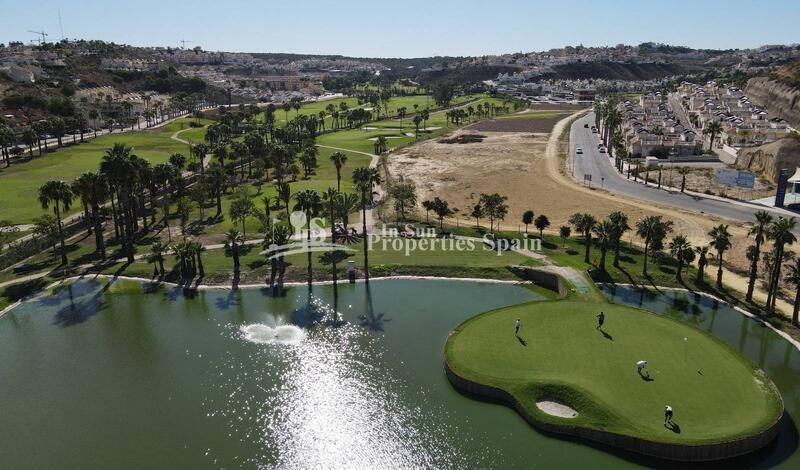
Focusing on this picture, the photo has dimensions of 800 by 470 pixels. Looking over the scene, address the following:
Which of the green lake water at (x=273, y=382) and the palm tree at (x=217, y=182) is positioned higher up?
the palm tree at (x=217, y=182)

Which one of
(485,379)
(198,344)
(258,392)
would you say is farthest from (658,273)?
(198,344)

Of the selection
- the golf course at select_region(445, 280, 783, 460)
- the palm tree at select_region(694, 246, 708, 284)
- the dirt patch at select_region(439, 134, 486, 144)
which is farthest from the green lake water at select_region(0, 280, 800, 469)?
the dirt patch at select_region(439, 134, 486, 144)

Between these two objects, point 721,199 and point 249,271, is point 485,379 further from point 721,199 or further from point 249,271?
point 721,199

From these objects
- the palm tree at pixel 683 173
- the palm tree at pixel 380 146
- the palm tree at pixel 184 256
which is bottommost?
the palm tree at pixel 184 256

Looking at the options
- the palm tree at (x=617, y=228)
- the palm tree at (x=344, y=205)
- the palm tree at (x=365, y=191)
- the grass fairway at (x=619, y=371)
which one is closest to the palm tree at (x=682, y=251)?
the palm tree at (x=617, y=228)

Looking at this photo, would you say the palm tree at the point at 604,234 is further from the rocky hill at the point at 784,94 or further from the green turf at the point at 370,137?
the rocky hill at the point at 784,94

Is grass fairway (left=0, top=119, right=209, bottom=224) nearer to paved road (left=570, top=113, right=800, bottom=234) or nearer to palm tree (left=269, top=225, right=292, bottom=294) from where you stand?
palm tree (left=269, top=225, right=292, bottom=294)
